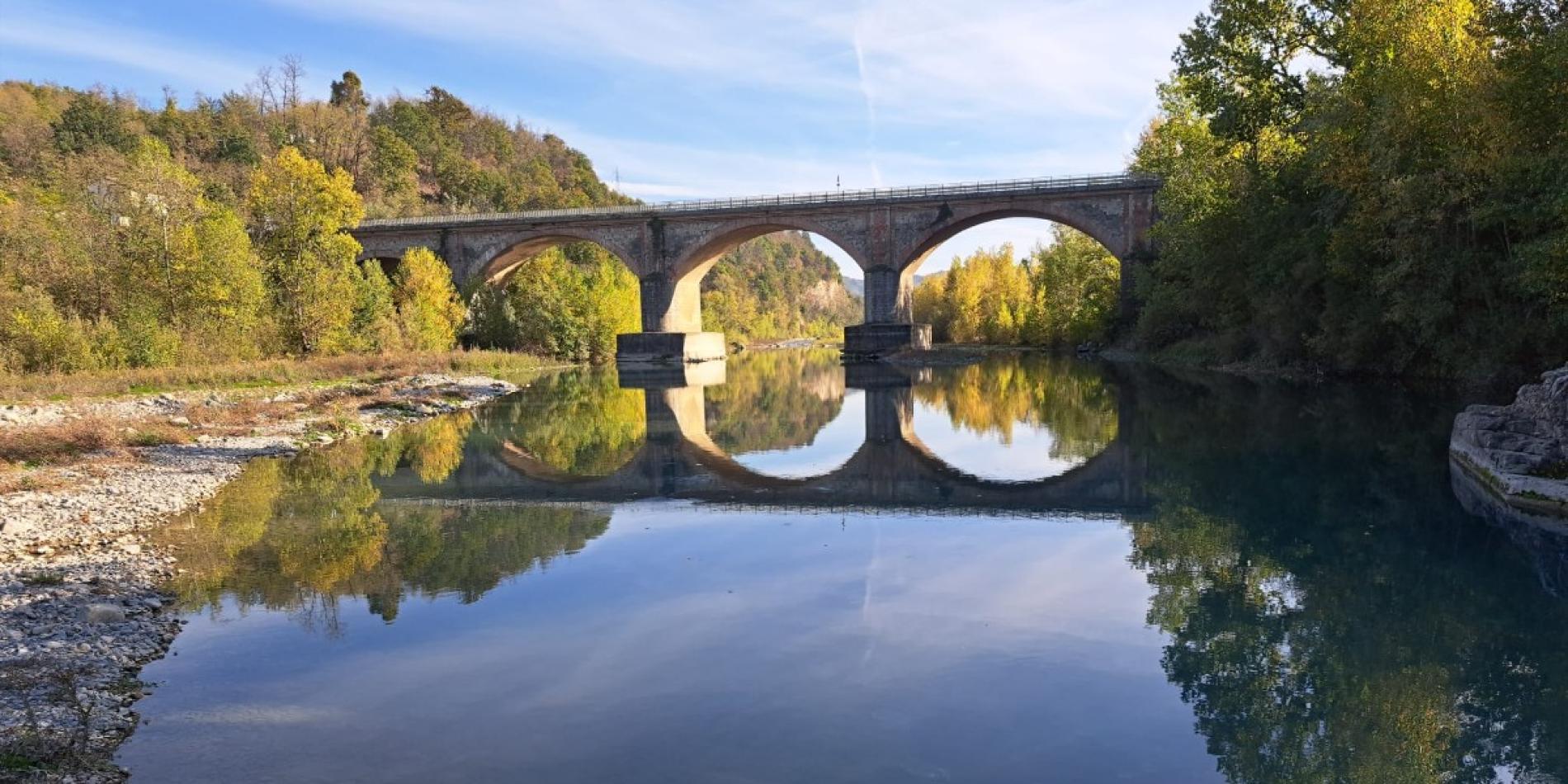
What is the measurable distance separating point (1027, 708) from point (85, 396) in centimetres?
2490

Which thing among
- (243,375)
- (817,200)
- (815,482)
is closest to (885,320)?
(817,200)

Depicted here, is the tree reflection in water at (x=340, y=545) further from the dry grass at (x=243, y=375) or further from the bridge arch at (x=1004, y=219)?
the bridge arch at (x=1004, y=219)

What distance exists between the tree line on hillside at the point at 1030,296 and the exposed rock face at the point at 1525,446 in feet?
118

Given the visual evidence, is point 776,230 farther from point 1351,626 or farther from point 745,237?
point 1351,626

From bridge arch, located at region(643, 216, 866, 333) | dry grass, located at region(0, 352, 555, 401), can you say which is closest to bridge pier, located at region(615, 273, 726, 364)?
bridge arch, located at region(643, 216, 866, 333)

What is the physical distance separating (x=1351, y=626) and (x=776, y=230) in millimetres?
48369

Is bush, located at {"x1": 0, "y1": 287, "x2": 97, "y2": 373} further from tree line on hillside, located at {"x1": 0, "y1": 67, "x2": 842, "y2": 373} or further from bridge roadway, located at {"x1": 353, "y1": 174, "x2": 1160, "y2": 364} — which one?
bridge roadway, located at {"x1": 353, "y1": 174, "x2": 1160, "y2": 364}

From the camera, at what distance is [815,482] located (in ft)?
45.6

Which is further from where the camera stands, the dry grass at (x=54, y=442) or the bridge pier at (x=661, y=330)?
the bridge pier at (x=661, y=330)

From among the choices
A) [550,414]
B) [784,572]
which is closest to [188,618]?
[784,572]

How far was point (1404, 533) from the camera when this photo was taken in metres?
9.67

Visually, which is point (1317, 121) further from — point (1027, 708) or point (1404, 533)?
point (1027, 708)

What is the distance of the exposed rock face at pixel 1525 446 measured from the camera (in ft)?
32.9

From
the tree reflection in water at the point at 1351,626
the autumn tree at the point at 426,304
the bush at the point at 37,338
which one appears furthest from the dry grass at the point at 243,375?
the tree reflection in water at the point at 1351,626
